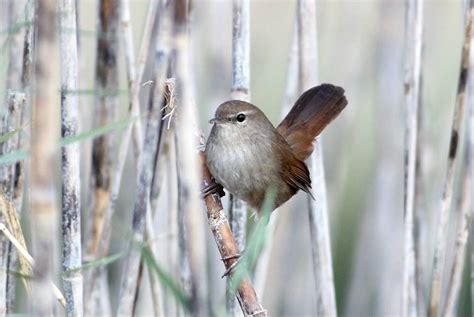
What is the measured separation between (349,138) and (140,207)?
182 cm

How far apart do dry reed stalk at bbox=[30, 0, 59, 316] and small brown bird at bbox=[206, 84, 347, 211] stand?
4.00 ft

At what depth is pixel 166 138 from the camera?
2.67m

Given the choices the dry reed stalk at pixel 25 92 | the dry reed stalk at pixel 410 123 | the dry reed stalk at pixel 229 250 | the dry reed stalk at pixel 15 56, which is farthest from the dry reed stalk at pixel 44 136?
the dry reed stalk at pixel 410 123

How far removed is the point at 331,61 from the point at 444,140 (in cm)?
73

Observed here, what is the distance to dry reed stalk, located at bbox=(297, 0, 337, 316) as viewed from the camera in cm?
265

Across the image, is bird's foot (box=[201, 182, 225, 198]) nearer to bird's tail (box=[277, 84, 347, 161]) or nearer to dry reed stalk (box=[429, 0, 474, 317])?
bird's tail (box=[277, 84, 347, 161])

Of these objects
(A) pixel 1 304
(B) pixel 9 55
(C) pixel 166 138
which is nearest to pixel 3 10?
(B) pixel 9 55

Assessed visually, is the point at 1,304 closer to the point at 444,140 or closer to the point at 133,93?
the point at 133,93

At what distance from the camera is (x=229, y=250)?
6.05 ft

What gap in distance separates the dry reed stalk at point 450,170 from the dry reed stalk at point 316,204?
389mm

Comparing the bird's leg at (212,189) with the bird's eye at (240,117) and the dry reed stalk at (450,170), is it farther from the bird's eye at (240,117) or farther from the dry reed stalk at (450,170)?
the dry reed stalk at (450,170)

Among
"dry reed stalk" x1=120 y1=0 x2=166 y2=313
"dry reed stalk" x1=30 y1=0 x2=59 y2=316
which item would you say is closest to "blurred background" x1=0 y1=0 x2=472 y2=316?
"dry reed stalk" x1=120 y1=0 x2=166 y2=313

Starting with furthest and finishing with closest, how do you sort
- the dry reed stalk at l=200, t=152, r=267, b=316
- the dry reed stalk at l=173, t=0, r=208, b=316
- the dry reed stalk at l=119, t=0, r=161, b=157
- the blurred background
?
1. the blurred background
2. the dry reed stalk at l=119, t=0, r=161, b=157
3. the dry reed stalk at l=200, t=152, r=267, b=316
4. the dry reed stalk at l=173, t=0, r=208, b=316

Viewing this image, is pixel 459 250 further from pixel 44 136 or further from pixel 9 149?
pixel 44 136
